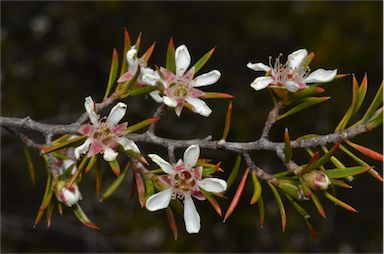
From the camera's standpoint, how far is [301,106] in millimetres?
1864

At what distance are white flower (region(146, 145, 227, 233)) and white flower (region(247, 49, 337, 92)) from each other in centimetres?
31

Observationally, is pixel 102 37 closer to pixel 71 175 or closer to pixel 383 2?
pixel 383 2

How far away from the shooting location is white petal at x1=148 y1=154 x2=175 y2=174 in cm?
184

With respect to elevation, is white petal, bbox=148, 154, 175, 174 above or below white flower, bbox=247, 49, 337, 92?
below

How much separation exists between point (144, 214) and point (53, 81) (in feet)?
5.43

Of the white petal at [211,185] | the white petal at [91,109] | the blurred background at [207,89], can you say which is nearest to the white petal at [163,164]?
the white petal at [211,185]

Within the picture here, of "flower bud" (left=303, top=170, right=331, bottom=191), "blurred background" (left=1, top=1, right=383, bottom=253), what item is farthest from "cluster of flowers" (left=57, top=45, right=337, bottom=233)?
"blurred background" (left=1, top=1, right=383, bottom=253)

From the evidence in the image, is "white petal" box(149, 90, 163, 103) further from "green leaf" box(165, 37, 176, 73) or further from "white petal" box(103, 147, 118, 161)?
"white petal" box(103, 147, 118, 161)

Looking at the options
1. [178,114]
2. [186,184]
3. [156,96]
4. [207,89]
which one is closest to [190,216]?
[186,184]

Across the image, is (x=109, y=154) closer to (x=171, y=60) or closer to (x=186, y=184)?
(x=186, y=184)

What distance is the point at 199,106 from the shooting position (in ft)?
6.41

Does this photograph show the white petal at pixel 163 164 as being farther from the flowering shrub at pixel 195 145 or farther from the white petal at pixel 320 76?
the white petal at pixel 320 76

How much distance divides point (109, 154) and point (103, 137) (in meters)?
0.06

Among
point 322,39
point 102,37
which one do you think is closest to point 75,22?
point 102,37
